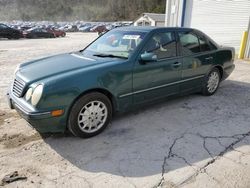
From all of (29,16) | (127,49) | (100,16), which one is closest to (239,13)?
(127,49)

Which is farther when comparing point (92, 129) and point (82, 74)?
point (92, 129)

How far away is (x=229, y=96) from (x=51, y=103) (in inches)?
161

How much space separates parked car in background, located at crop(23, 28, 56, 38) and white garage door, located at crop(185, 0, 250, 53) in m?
19.5

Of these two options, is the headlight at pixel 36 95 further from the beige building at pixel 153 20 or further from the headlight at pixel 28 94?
the beige building at pixel 153 20

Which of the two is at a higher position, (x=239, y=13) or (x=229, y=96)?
(x=239, y=13)

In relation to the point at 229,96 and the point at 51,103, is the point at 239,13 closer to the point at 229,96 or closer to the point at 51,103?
the point at 229,96

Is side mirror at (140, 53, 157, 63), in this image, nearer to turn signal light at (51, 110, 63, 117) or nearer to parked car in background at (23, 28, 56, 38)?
turn signal light at (51, 110, 63, 117)

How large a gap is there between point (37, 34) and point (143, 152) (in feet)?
93.4

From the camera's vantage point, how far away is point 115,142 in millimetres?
3523

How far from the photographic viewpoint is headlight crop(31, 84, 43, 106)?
10.2 feet

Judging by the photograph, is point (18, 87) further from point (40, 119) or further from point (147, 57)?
point (147, 57)

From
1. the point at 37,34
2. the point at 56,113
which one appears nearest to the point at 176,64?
the point at 56,113

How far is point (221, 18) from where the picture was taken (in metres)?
12.6

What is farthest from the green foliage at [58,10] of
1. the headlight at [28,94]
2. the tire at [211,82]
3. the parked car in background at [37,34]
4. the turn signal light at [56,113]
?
the turn signal light at [56,113]
